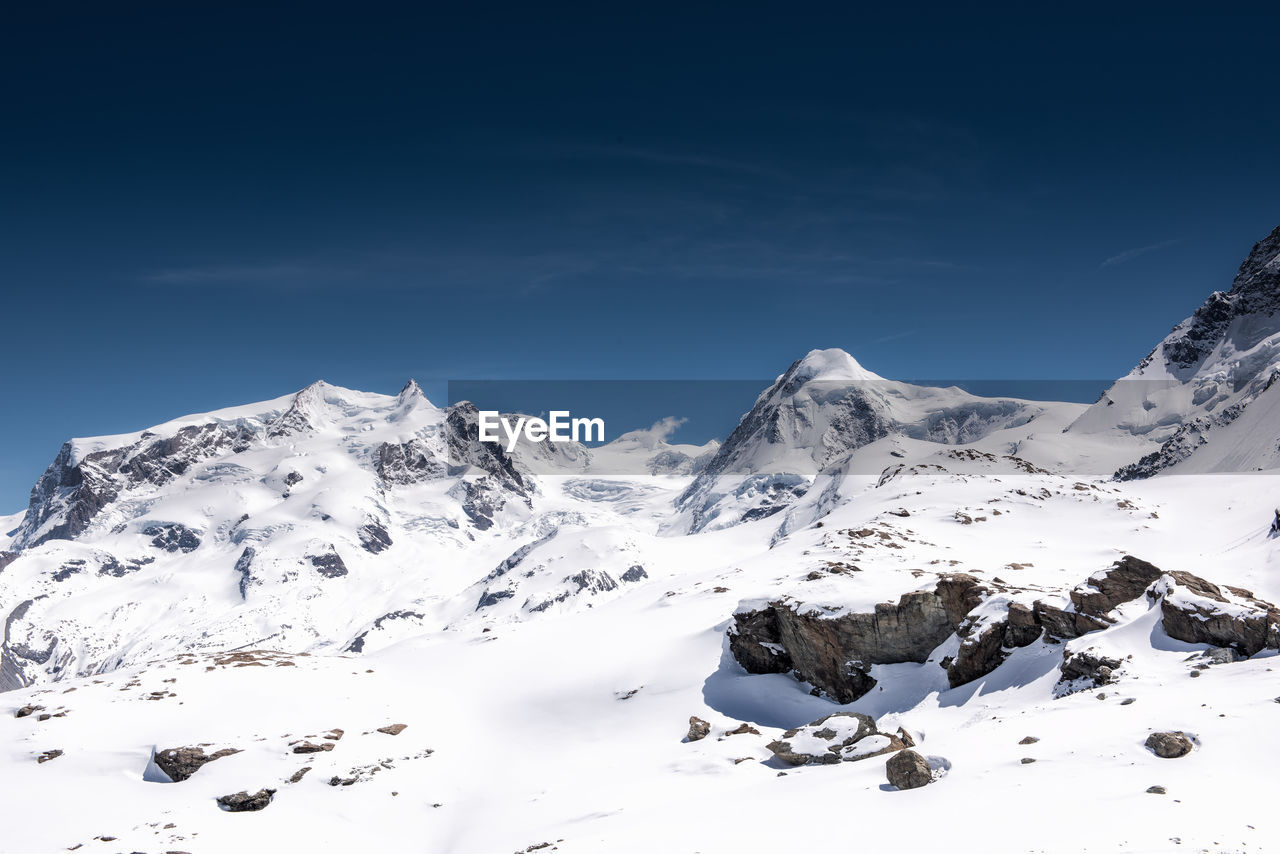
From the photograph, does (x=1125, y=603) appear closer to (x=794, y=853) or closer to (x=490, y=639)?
(x=794, y=853)

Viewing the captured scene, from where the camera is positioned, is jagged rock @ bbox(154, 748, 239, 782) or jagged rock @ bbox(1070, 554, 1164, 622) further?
jagged rock @ bbox(154, 748, 239, 782)

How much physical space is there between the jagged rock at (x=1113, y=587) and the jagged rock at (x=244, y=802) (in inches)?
1282

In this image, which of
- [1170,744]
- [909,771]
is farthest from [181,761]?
[1170,744]

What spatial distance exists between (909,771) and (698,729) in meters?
13.9

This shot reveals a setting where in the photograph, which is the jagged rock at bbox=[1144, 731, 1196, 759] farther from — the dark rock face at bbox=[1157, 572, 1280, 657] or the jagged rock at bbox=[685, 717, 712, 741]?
the jagged rock at bbox=[685, 717, 712, 741]

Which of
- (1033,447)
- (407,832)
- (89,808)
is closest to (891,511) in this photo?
(407,832)

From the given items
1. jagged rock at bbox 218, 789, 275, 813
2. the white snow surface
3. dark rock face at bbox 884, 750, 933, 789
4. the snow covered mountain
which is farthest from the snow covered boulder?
jagged rock at bbox 218, 789, 275, 813

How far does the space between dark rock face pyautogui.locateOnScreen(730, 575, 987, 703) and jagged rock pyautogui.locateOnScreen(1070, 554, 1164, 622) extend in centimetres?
550

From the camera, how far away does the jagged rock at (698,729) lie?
30484 millimetres

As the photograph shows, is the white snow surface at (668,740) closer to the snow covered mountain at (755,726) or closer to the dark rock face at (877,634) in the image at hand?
the snow covered mountain at (755,726)

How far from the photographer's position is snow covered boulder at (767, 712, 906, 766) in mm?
22609

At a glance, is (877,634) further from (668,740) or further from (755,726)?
(668,740)

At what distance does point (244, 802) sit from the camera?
87.7 ft

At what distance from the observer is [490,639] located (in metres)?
54.1
